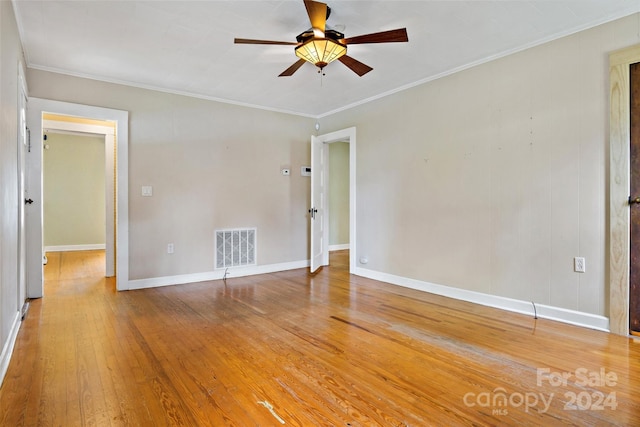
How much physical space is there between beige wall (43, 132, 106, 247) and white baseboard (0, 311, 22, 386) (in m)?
5.66

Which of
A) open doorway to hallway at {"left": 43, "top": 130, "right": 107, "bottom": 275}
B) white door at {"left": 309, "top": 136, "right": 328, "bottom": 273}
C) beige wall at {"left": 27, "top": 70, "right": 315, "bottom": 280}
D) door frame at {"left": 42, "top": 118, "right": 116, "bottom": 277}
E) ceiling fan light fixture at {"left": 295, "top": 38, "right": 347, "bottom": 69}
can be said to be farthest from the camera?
open doorway to hallway at {"left": 43, "top": 130, "right": 107, "bottom": 275}

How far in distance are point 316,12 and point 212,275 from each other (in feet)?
11.9

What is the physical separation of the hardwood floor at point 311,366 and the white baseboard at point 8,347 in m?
0.05

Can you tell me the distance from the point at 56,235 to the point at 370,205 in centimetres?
698

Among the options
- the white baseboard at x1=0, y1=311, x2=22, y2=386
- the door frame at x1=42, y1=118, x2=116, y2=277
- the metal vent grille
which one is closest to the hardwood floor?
the white baseboard at x1=0, y1=311, x2=22, y2=386

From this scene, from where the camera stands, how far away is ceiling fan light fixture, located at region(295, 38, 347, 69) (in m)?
2.52

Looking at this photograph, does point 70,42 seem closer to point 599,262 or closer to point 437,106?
point 437,106

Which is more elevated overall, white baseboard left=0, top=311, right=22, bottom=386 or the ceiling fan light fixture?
the ceiling fan light fixture

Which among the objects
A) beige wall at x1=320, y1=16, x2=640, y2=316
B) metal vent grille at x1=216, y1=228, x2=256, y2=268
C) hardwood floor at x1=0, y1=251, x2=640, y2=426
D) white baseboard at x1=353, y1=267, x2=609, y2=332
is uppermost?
beige wall at x1=320, y1=16, x2=640, y2=316

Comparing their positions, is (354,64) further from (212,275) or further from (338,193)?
(338,193)

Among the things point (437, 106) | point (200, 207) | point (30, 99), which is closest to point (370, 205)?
point (437, 106)

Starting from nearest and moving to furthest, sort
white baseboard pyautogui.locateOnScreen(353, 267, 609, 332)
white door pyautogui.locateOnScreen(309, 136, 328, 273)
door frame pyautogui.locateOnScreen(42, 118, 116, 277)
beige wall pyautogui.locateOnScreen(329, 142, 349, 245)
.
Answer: white baseboard pyautogui.locateOnScreen(353, 267, 609, 332), door frame pyautogui.locateOnScreen(42, 118, 116, 277), white door pyautogui.locateOnScreen(309, 136, 328, 273), beige wall pyautogui.locateOnScreen(329, 142, 349, 245)

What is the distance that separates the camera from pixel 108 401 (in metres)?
1.77

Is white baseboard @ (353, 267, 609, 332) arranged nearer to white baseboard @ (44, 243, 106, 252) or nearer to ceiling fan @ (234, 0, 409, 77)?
ceiling fan @ (234, 0, 409, 77)
